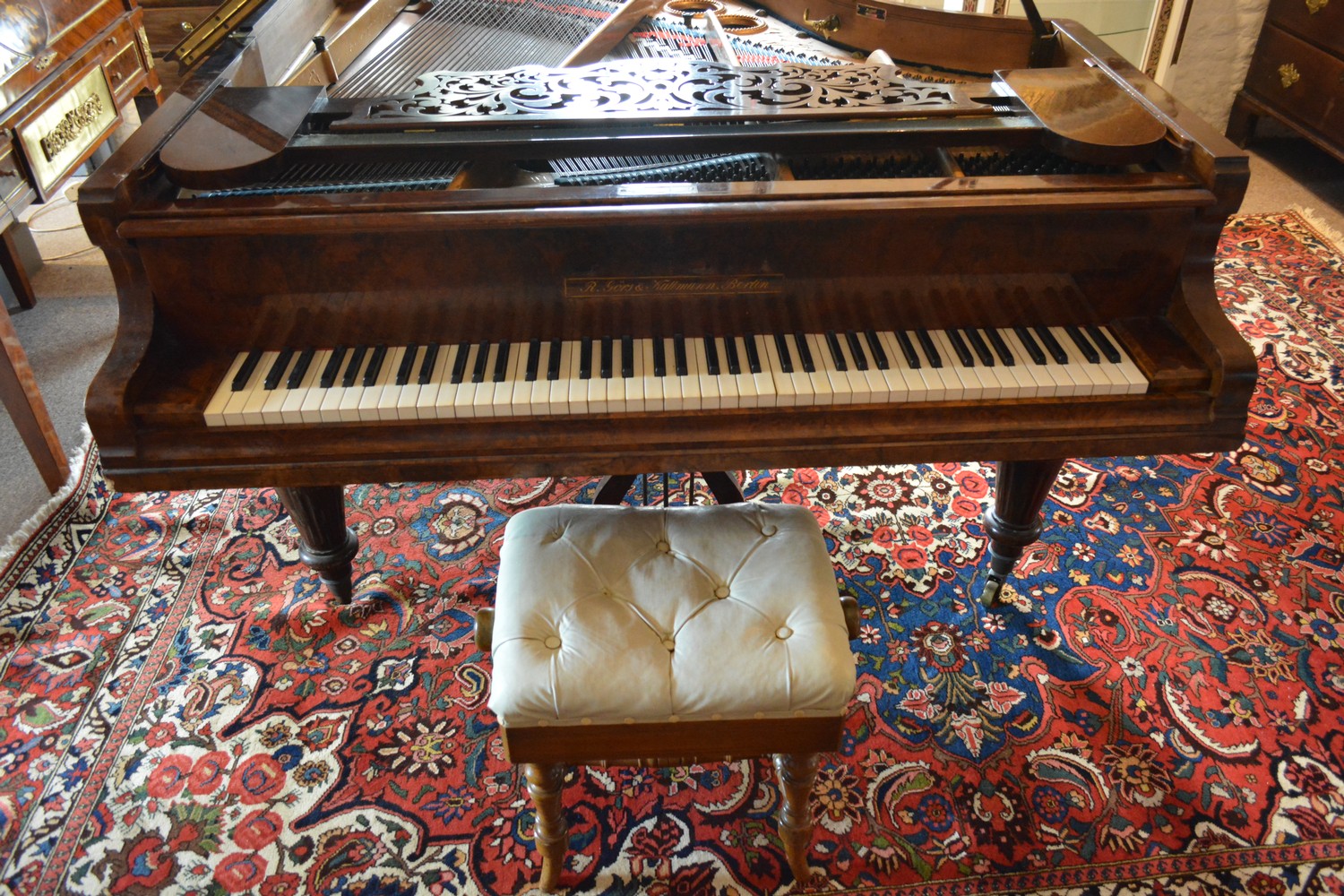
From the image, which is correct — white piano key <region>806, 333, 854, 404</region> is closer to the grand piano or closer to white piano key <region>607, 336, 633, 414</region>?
the grand piano

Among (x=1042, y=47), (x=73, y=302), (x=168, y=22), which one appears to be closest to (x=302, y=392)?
(x=1042, y=47)

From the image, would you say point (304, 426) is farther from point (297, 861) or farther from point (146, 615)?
point (146, 615)

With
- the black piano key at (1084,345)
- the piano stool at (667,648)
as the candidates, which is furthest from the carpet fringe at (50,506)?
the black piano key at (1084,345)

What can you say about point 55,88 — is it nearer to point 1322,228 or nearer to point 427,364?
point 427,364

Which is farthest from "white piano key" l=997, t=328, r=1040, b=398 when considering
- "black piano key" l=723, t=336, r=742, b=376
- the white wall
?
the white wall

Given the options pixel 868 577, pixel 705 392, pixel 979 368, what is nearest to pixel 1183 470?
pixel 868 577

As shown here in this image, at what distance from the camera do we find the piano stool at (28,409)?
98.0 inches

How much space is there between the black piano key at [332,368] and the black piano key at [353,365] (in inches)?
0.6

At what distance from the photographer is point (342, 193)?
1677mm

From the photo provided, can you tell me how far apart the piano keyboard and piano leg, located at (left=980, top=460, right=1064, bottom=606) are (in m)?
0.40

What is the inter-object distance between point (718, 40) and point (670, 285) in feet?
4.47

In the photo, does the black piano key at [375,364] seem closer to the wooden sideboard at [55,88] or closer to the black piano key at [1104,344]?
the black piano key at [1104,344]

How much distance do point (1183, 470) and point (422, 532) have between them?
241 centimetres

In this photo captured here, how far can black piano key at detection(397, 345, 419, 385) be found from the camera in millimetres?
1688
